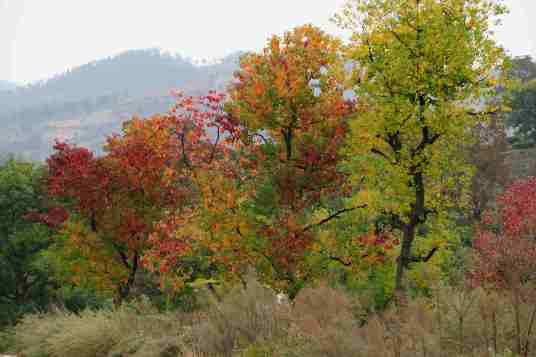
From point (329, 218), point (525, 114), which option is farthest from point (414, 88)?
point (525, 114)

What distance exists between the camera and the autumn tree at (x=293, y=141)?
Answer: 12.8 metres

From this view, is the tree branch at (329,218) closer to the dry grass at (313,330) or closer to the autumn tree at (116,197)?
the dry grass at (313,330)

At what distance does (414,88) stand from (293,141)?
3.31 metres

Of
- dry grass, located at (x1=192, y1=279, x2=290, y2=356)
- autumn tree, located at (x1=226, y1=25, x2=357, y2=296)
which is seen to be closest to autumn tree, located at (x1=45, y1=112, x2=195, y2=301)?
autumn tree, located at (x1=226, y1=25, x2=357, y2=296)

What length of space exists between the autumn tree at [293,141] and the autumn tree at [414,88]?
698 mm

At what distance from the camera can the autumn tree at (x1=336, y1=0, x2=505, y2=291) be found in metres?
11.8

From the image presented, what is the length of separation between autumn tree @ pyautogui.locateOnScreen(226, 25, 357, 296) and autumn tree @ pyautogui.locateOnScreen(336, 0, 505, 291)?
2.29ft

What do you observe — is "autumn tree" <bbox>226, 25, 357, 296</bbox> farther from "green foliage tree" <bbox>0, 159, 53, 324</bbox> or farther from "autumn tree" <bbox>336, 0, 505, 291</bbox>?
"green foliage tree" <bbox>0, 159, 53, 324</bbox>

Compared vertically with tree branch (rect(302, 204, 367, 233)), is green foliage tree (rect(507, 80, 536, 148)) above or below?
above

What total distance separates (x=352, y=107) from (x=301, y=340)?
7808mm

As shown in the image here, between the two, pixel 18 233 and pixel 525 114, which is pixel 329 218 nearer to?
pixel 18 233

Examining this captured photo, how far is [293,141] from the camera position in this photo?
541 inches

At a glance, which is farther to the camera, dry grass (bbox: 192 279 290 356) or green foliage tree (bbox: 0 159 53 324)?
green foliage tree (bbox: 0 159 53 324)

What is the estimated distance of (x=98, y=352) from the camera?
1025 cm
